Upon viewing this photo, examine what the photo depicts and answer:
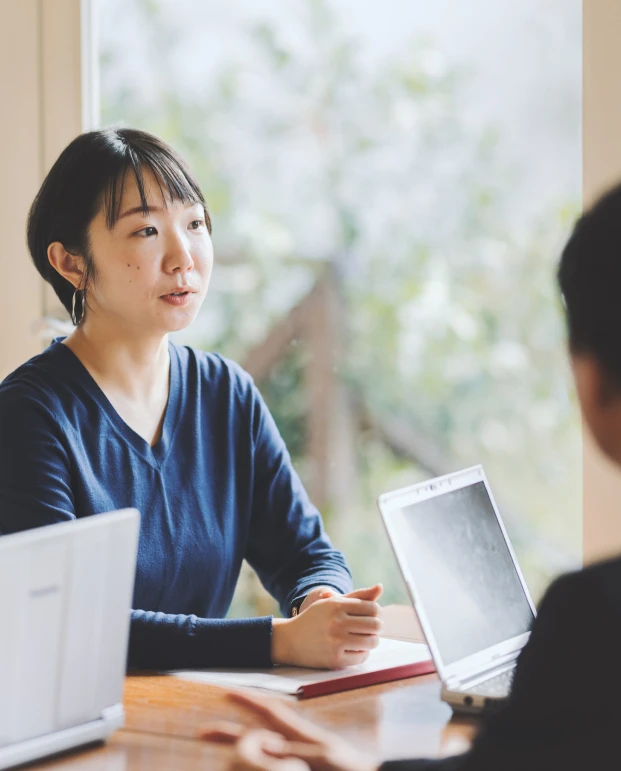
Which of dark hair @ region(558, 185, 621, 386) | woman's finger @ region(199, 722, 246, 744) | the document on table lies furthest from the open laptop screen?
dark hair @ region(558, 185, 621, 386)

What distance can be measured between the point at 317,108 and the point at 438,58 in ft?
0.96

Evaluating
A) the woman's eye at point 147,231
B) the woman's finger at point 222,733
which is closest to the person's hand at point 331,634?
the woman's finger at point 222,733

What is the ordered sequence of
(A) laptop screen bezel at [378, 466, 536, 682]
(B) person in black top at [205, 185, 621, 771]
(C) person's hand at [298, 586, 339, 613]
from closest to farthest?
(B) person in black top at [205, 185, 621, 771] < (A) laptop screen bezel at [378, 466, 536, 682] < (C) person's hand at [298, 586, 339, 613]

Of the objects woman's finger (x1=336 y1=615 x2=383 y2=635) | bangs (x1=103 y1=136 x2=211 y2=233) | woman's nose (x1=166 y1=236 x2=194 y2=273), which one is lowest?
woman's finger (x1=336 y1=615 x2=383 y2=635)

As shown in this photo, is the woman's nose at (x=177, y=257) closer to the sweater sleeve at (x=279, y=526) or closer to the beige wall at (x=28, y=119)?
the sweater sleeve at (x=279, y=526)

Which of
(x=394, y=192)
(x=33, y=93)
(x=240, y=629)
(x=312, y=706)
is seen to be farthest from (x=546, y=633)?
(x=33, y=93)

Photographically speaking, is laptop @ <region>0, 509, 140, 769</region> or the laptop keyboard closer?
laptop @ <region>0, 509, 140, 769</region>

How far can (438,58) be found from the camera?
2.17m

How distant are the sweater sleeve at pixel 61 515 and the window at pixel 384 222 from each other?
38.3 inches

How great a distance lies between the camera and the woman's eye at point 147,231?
1601mm

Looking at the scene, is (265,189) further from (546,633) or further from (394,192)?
(546,633)

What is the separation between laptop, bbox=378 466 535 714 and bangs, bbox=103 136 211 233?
2.14 feet

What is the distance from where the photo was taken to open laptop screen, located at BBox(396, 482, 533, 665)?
3.94 ft

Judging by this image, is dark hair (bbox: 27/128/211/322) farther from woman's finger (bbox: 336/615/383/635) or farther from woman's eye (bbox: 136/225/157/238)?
woman's finger (bbox: 336/615/383/635)
